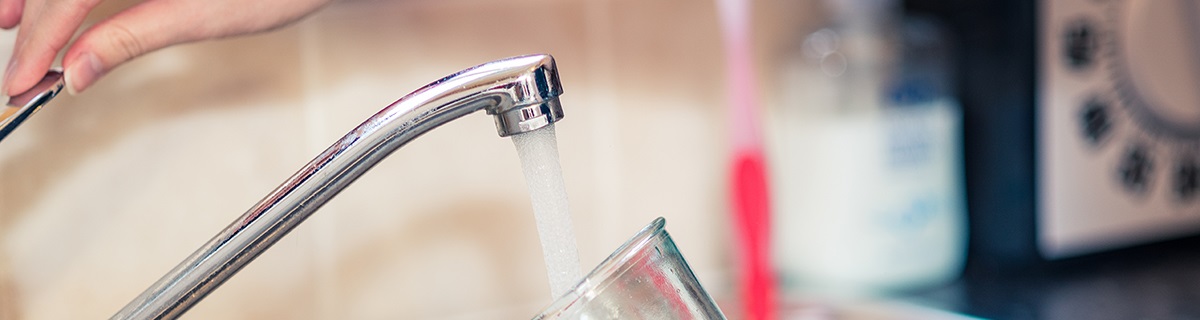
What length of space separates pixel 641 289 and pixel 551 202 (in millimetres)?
68

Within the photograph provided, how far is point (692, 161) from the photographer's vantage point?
2.68 ft

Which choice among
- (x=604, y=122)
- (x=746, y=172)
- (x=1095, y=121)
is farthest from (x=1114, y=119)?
(x=604, y=122)

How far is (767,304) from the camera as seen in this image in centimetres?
81

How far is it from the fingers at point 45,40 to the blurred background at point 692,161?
130mm

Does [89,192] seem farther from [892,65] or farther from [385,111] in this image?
[892,65]

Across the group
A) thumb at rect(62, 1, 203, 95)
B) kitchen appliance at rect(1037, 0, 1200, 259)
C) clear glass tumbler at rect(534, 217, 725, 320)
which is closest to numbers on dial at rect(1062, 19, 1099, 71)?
kitchen appliance at rect(1037, 0, 1200, 259)

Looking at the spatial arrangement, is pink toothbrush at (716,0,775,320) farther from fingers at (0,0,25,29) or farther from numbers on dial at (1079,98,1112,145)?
fingers at (0,0,25,29)

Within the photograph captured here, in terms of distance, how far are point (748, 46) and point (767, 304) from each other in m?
0.19

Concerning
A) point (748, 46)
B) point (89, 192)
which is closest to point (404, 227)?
point (89, 192)

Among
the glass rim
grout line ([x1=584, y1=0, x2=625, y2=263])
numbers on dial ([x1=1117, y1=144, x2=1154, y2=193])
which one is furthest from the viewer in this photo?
numbers on dial ([x1=1117, y1=144, x2=1154, y2=193])

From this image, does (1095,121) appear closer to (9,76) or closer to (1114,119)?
(1114,119)

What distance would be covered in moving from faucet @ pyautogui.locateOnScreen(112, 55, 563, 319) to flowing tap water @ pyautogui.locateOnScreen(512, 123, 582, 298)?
1 cm

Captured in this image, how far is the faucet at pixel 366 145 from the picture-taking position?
430 millimetres

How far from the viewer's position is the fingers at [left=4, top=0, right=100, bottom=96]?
1.48 feet
